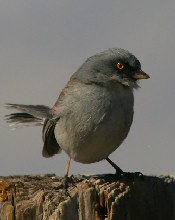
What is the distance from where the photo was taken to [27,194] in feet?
18.0

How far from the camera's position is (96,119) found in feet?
26.5

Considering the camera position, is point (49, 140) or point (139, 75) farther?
point (49, 140)

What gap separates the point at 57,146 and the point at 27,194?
4099mm

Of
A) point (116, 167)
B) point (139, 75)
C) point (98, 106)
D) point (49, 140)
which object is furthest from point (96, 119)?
point (49, 140)

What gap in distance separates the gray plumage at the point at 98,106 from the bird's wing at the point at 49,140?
40 centimetres

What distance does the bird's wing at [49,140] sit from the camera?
9358 millimetres

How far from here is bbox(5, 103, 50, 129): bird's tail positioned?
1009 cm

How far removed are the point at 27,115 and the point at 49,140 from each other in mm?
1105

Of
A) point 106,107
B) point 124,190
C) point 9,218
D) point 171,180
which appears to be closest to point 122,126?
point 106,107

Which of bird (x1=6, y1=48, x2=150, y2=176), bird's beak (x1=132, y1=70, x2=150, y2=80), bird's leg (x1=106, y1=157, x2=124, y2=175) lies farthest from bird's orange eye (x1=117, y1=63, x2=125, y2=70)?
bird's leg (x1=106, y1=157, x2=124, y2=175)

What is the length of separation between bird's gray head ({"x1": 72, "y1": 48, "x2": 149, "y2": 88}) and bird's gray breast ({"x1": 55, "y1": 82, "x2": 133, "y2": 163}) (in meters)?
0.11

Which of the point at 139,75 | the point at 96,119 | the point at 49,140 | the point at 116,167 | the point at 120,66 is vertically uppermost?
the point at 120,66

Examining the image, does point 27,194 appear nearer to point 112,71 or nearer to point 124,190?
point 124,190

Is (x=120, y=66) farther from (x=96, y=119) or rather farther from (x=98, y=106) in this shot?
(x=96, y=119)
